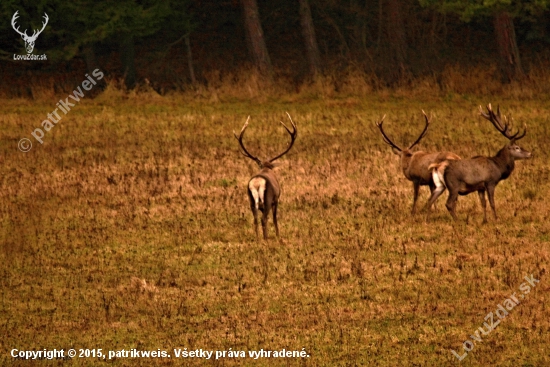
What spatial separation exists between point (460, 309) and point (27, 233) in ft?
22.6

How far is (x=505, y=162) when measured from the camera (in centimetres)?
1691

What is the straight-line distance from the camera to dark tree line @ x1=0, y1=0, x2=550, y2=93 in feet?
101

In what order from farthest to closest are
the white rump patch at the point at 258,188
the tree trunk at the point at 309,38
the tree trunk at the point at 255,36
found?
1. the tree trunk at the point at 309,38
2. the tree trunk at the point at 255,36
3. the white rump patch at the point at 258,188

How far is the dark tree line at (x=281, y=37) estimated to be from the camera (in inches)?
1216

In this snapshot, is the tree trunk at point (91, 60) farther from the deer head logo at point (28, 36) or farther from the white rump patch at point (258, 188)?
the white rump patch at point (258, 188)

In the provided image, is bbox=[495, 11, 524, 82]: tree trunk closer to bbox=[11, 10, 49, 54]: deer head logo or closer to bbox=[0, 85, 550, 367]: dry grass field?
bbox=[0, 85, 550, 367]: dry grass field

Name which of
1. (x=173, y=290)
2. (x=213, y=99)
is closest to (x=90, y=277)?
(x=173, y=290)

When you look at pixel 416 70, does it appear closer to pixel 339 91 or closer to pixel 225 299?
pixel 339 91

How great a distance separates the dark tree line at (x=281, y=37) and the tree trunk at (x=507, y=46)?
0.03m

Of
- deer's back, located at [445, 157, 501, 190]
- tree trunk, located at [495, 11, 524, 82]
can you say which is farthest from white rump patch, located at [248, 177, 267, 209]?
tree trunk, located at [495, 11, 524, 82]

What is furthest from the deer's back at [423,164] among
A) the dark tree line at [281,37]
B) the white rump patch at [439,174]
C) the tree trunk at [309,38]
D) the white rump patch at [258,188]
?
the tree trunk at [309,38]

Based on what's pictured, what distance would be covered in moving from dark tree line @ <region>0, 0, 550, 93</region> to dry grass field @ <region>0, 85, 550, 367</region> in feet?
21.5

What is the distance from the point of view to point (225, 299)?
13.4 m

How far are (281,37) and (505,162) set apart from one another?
2395 centimetres
